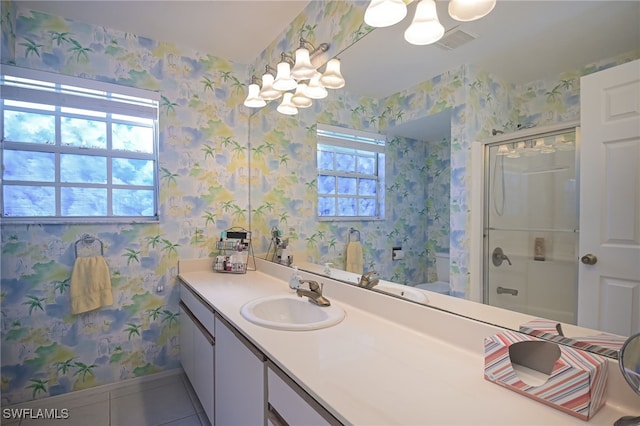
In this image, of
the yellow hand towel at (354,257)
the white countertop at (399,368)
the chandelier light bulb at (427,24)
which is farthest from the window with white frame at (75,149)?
the chandelier light bulb at (427,24)

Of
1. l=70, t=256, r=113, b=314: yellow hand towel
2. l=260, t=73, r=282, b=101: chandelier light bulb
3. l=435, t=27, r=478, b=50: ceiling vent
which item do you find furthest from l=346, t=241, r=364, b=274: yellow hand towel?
l=70, t=256, r=113, b=314: yellow hand towel

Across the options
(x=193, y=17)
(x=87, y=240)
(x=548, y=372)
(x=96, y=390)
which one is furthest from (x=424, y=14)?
(x=96, y=390)

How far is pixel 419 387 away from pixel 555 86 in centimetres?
87

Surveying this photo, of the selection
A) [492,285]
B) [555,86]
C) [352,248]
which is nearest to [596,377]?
[492,285]

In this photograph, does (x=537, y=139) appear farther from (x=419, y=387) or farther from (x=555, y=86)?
(x=419, y=387)

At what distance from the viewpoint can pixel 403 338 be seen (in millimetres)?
1069

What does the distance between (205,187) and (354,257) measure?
142 cm

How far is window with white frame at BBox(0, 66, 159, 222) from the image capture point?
180cm

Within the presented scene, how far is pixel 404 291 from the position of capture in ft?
4.14

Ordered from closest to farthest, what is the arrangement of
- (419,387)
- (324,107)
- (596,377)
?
(596,377) → (419,387) → (324,107)

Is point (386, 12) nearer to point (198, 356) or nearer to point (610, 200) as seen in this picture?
point (610, 200)

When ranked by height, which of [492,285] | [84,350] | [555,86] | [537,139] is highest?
[555,86]

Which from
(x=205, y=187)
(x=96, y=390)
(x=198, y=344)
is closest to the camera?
(x=198, y=344)

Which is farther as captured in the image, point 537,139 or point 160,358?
point 160,358
